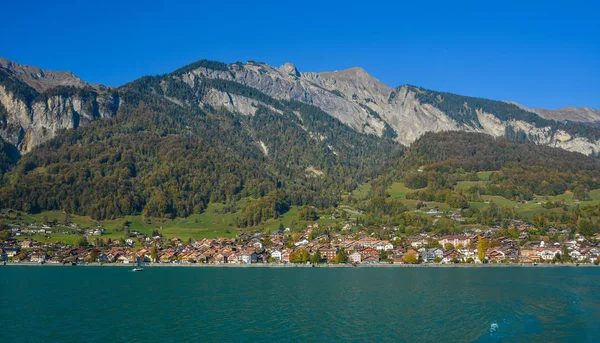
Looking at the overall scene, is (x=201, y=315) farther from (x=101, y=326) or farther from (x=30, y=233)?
(x=30, y=233)

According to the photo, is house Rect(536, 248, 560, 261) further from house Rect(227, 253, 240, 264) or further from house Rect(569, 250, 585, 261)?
house Rect(227, 253, 240, 264)

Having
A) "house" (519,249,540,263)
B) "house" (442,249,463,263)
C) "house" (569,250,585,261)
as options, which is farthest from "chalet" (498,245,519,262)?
"house" (569,250,585,261)

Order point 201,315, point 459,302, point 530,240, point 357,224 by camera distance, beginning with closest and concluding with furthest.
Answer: point 201,315
point 459,302
point 530,240
point 357,224

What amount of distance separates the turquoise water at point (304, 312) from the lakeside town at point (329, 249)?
2187 inches

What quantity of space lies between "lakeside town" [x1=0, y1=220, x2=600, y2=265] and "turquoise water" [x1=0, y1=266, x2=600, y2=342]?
55539 millimetres

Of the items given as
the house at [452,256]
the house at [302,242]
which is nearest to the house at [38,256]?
the house at [302,242]

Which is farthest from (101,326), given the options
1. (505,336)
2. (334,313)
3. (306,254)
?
(306,254)

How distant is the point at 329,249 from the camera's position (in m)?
136

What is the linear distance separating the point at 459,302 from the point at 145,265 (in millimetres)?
98614

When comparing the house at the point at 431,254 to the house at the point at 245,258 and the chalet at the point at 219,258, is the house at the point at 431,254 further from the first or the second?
the chalet at the point at 219,258

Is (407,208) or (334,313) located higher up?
(407,208)

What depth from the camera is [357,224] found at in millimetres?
168125

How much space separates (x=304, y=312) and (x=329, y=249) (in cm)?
8818

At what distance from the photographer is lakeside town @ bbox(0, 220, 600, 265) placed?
130 m
